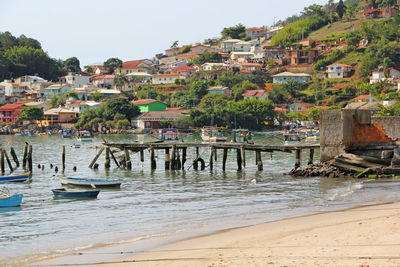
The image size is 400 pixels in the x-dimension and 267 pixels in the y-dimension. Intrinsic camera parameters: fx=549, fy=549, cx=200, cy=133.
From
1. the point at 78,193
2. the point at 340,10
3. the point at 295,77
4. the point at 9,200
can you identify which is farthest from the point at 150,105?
the point at 9,200

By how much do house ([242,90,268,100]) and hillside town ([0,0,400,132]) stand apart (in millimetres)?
238

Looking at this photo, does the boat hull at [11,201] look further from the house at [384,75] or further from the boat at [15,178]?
the house at [384,75]

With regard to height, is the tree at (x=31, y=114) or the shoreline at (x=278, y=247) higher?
the tree at (x=31, y=114)

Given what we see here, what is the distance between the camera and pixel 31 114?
427ft

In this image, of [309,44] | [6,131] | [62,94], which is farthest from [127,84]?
[309,44]

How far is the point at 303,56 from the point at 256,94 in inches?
1292

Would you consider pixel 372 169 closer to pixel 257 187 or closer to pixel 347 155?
pixel 347 155

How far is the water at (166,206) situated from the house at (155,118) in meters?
78.8

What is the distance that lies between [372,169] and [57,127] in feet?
354

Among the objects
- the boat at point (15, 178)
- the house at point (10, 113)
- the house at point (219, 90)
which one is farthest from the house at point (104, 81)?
the boat at point (15, 178)

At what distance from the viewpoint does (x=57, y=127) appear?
131375mm

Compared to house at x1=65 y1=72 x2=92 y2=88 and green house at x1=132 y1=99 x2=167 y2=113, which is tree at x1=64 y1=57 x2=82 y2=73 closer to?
house at x1=65 y1=72 x2=92 y2=88

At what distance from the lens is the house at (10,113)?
13748 centimetres

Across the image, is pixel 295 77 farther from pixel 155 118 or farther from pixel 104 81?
pixel 104 81
